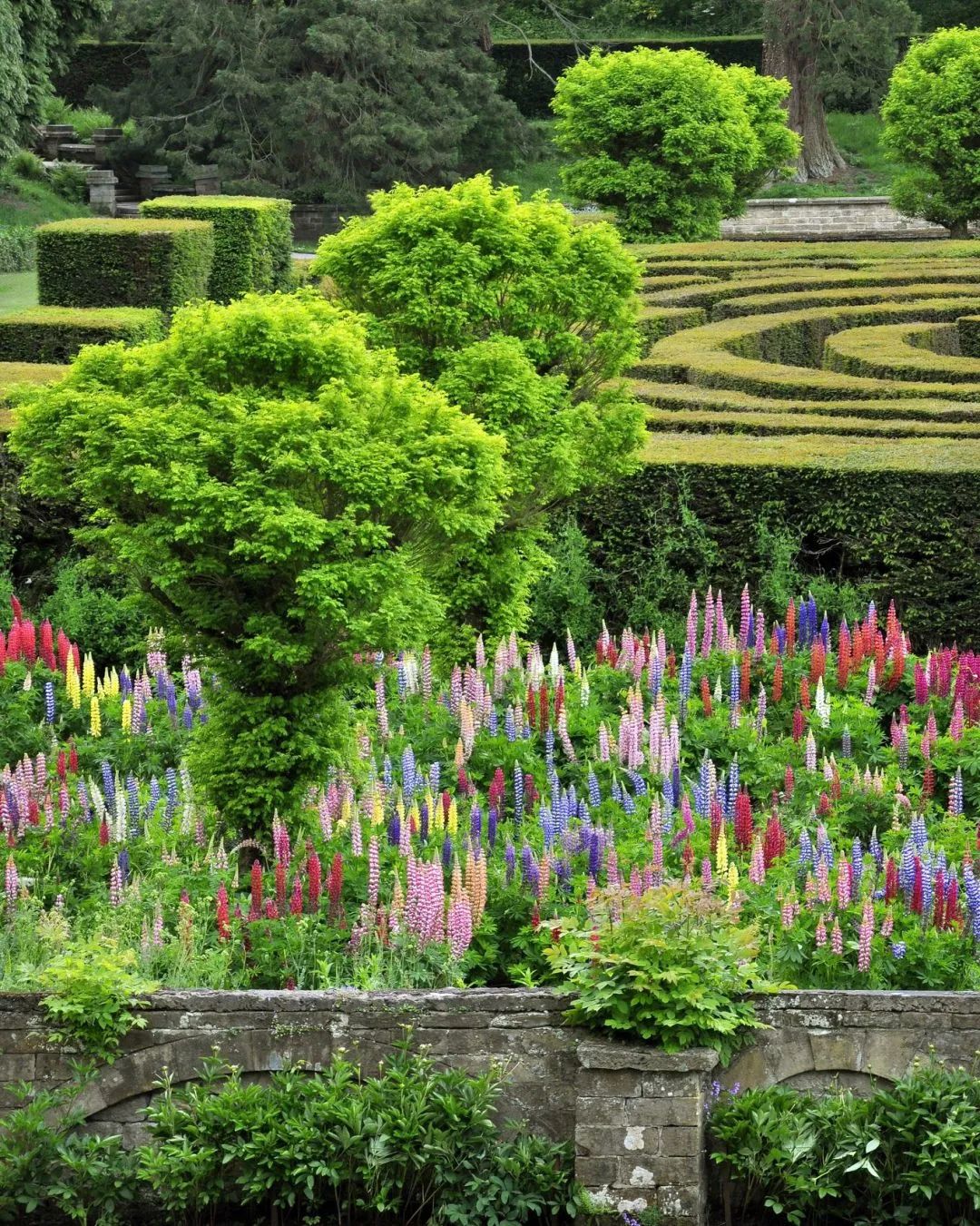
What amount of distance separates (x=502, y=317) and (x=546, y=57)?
4190 cm

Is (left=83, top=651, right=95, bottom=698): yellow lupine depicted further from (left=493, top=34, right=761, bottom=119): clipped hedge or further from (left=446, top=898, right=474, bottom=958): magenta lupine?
(left=493, top=34, right=761, bottom=119): clipped hedge

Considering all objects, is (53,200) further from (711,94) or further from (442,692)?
(442,692)

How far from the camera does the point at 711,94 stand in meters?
32.4

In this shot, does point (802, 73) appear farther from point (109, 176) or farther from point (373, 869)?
point (373, 869)

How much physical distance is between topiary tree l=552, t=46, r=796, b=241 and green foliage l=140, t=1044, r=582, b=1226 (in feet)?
87.6

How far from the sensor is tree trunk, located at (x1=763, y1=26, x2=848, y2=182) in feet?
148

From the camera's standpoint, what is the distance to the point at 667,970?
21.7 ft

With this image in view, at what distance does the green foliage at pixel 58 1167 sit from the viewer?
6668 millimetres

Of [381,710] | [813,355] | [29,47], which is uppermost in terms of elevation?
[29,47]

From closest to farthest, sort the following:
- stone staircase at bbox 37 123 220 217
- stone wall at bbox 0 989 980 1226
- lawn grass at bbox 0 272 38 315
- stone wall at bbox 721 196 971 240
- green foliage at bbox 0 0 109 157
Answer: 1. stone wall at bbox 0 989 980 1226
2. lawn grass at bbox 0 272 38 315
3. green foliage at bbox 0 0 109 157
4. stone staircase at bbox 37 123 220 217
5. stone wall at bbox 721 196 971 240

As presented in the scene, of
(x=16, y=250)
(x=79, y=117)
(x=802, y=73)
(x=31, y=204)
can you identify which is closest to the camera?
(x=16, y=250)

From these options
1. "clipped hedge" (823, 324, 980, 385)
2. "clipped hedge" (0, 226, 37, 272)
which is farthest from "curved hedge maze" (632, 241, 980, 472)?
"clipped hedge" (0, 226, 37, 272)

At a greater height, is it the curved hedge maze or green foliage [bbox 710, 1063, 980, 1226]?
the curved hedge maze

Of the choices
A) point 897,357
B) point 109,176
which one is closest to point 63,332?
point 897,357
